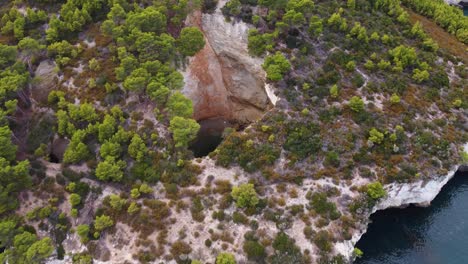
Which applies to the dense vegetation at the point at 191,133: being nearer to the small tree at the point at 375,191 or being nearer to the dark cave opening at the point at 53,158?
the small tree at the point at 375,191

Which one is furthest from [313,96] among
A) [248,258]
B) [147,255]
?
[147,255]

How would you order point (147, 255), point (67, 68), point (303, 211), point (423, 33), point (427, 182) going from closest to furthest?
point (147, 255) < point (303, 211) < point (427, 182) < point (67, 68) < point (423, 33)

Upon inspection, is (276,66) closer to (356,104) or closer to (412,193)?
(356,104)

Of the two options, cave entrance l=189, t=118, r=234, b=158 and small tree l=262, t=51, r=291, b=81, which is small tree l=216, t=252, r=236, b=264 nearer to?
cave entrance l=189, t=118, r=234, b=158

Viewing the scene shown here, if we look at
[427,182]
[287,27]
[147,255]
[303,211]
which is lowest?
[147,255]

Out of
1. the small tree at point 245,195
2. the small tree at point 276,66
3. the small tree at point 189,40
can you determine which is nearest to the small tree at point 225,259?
the small tree at point 245,195

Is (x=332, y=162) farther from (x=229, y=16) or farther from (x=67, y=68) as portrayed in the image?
(x=67, y=68)

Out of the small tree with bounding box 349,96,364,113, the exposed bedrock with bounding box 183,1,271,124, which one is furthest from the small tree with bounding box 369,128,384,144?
the exposed bedrock with bounding box 183,1,271,124
